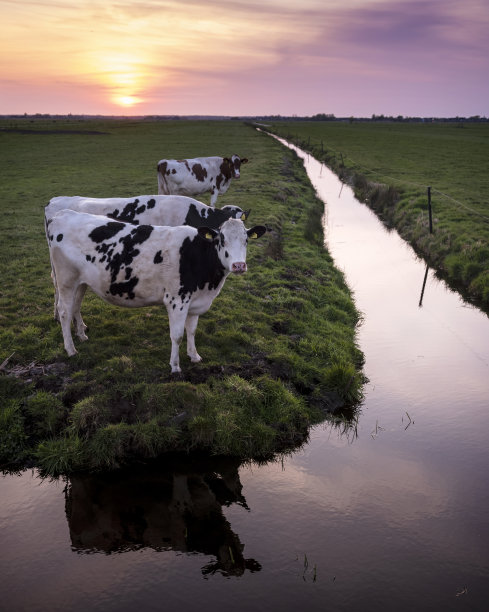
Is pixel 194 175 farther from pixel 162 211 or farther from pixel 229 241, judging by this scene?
pixel 229 241

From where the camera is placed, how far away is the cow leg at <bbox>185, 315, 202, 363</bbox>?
734 centimetres

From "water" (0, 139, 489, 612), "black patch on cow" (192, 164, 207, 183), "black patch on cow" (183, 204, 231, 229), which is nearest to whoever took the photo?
"water" (0, 139, 489, 612)

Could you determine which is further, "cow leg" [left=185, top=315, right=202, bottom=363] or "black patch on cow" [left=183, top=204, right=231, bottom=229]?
"black patch on cow" [left=183, top=204, right=231, bottom=229]

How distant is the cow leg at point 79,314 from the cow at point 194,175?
8.79m

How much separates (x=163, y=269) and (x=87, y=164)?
101 ft

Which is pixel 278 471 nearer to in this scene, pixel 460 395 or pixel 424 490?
pixel 424 490

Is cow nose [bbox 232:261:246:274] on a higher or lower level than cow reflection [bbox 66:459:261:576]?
higher

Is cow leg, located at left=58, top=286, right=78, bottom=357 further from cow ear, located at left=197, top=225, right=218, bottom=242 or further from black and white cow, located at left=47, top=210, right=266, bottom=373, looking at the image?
cow ear, located at left=197, top=225, right=218, bottom=242

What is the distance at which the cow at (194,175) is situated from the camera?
15.8 metres

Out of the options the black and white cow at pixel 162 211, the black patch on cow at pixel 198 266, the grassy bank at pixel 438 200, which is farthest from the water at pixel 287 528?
the grassy bank at pixel 438 200

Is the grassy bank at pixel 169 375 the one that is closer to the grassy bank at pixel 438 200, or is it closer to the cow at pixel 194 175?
the grassy bank at pixel 438 200

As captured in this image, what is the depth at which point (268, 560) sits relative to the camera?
4.57 metres

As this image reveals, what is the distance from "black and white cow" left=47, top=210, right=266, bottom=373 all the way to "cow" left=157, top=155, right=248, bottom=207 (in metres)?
9.07

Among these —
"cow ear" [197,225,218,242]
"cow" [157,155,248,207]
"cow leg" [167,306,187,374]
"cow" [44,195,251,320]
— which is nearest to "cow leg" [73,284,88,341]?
"cow leg" [167,306,187,374]
